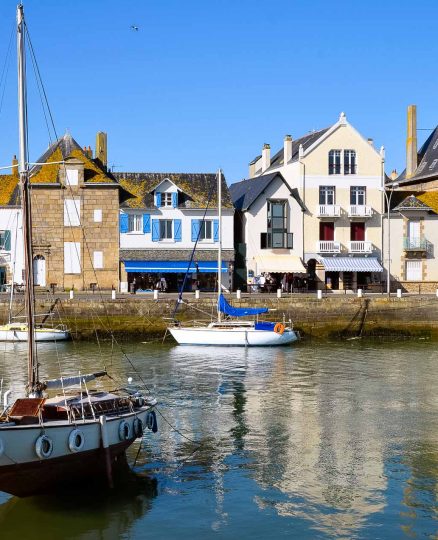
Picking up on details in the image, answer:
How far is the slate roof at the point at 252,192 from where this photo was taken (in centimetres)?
5681

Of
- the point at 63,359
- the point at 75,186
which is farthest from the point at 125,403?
the point at 75,186

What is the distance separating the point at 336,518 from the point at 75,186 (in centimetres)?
4126

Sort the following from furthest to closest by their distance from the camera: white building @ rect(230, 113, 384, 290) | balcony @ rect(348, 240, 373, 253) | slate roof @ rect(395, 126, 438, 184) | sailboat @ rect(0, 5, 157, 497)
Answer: slate roof @ rect(395, 126, 438, 184)
balcony @ rect(348, 240, 373, 253)
white building @ rect(230, 113, 384, 290)
sailboat @ rect(0, 5, 157, 497)

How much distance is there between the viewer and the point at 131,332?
151 feet

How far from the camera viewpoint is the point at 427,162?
66500mm

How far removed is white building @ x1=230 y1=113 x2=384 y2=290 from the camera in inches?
2248

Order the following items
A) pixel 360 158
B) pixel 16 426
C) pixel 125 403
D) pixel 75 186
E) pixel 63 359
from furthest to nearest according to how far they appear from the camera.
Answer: pixel 360 158 → pixel 75 186 → pixel 63 359 → pixel 125 403 → pixel 16 426

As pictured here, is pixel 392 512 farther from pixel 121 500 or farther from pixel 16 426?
pixel 16 426

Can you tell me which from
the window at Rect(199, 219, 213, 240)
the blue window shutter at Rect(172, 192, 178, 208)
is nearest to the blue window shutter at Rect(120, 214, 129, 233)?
the blue window shutter at Rect(172, 192, 178, 208)

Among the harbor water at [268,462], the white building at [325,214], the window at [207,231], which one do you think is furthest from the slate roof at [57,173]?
the harbor water at [268,462]

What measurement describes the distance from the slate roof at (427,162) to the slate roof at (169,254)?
62.0 ft

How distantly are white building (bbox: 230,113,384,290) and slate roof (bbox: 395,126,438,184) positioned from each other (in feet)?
25.3

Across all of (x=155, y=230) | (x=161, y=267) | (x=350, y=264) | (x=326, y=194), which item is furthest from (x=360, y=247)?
(x=155, y=230)

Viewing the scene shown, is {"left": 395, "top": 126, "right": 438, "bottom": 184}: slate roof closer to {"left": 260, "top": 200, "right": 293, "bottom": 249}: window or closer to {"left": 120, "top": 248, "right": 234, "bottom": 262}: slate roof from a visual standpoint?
{"left": 260, "top": 200, "right": 293, "bottom": 249}: window
